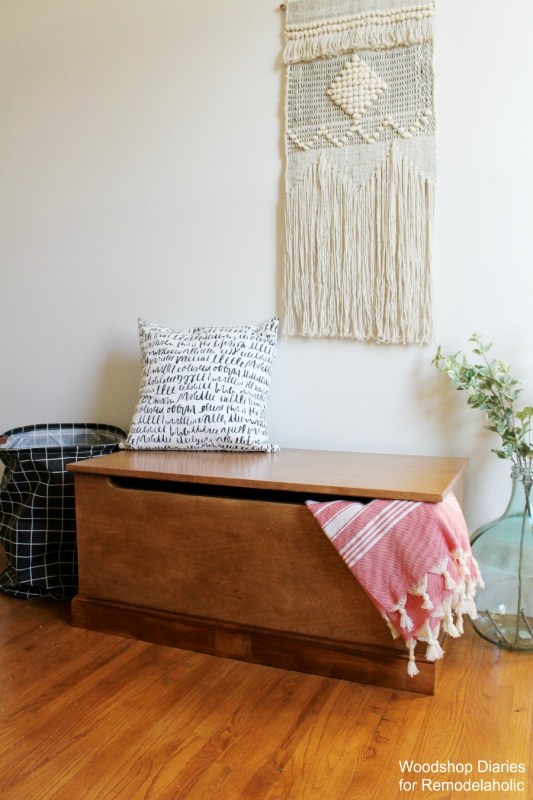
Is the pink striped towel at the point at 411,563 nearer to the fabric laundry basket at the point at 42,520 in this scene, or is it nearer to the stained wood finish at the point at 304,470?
the stained wood finish at the point at 304,470

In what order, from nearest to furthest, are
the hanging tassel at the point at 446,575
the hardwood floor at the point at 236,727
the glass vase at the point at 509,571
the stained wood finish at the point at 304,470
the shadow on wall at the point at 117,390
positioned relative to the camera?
1. the hardwood floor at the point at 236,727
2. the hanging tassel at the point at 446,575
3. the stained wood finish at the point at 304,470
4. the glass vase at the point at 509,571
5. the shadow on wall at the point at 117,390

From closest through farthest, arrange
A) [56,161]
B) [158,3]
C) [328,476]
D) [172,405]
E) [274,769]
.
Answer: [274,769], [328,476], [172,405], [158,3], [56,161]

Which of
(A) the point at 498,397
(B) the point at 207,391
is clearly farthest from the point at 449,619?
(B) the point at 207,391

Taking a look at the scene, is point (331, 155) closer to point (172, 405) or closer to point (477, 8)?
point (477, 8)

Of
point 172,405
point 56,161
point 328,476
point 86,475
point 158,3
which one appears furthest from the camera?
point 56,161

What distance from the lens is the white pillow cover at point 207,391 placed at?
1.80m

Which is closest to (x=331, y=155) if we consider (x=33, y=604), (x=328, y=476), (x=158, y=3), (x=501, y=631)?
(x=158, y=3)

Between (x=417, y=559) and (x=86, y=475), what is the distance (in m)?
0.84

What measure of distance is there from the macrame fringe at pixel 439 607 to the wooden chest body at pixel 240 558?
0.10 meters

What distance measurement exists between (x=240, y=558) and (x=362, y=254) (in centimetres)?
89

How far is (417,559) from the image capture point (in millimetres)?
1310

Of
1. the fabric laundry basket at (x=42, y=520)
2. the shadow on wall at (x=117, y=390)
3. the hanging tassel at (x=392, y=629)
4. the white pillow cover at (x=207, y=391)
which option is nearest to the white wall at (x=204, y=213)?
the shadow on wall at (x=117, y=390)

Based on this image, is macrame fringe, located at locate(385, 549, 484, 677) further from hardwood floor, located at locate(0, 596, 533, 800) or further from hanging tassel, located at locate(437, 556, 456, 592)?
hardwood floor, located at locate(0, 596, 533, 800)

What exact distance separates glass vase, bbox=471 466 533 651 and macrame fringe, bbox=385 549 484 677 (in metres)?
0.30
